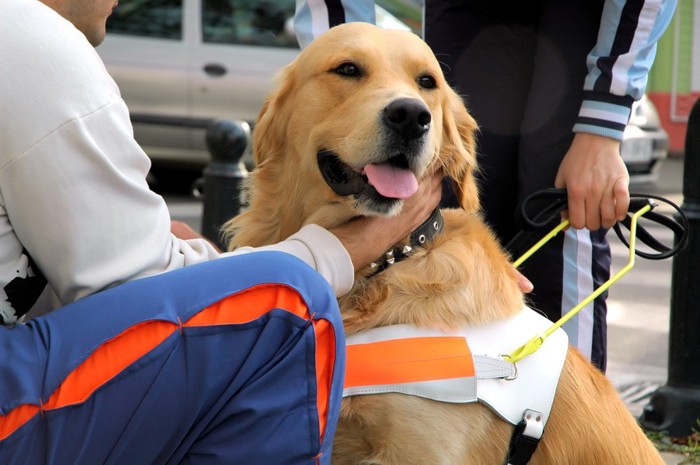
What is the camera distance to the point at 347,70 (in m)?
2.49

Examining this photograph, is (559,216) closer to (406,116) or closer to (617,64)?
(617,64)

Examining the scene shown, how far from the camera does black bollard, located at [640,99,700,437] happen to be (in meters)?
3.67

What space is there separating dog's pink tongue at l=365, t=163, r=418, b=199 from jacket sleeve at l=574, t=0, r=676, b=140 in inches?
21.8

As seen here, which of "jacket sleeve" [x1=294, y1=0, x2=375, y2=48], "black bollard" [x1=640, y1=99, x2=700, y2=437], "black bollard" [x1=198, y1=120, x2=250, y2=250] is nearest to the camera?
"jacket sleeve" [x1=294, y1=0, x2=375, y2=48]

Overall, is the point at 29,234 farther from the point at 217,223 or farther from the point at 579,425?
the point at 217,223

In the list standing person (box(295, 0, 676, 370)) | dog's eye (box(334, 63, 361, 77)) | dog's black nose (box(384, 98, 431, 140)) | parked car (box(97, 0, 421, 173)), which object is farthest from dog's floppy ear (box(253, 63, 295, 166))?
parked car (box(97, 0, 421, 173))

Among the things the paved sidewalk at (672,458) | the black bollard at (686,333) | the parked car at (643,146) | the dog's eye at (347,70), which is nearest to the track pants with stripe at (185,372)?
the dog's eye at (347,70)

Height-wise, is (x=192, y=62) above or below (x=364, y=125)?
below

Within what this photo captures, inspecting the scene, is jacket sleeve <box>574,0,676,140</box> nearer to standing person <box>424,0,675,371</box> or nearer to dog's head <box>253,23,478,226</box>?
standing person <box>424,0,675,371</box>

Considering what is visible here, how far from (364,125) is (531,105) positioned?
718 millimetres

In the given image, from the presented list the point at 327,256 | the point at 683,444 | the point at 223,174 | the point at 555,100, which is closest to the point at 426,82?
the point at 555,100

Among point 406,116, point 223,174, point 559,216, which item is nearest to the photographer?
point 406,116

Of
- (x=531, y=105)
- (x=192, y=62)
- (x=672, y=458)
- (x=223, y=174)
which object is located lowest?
(x=192, y=62)

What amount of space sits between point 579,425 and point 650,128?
7654 mm
